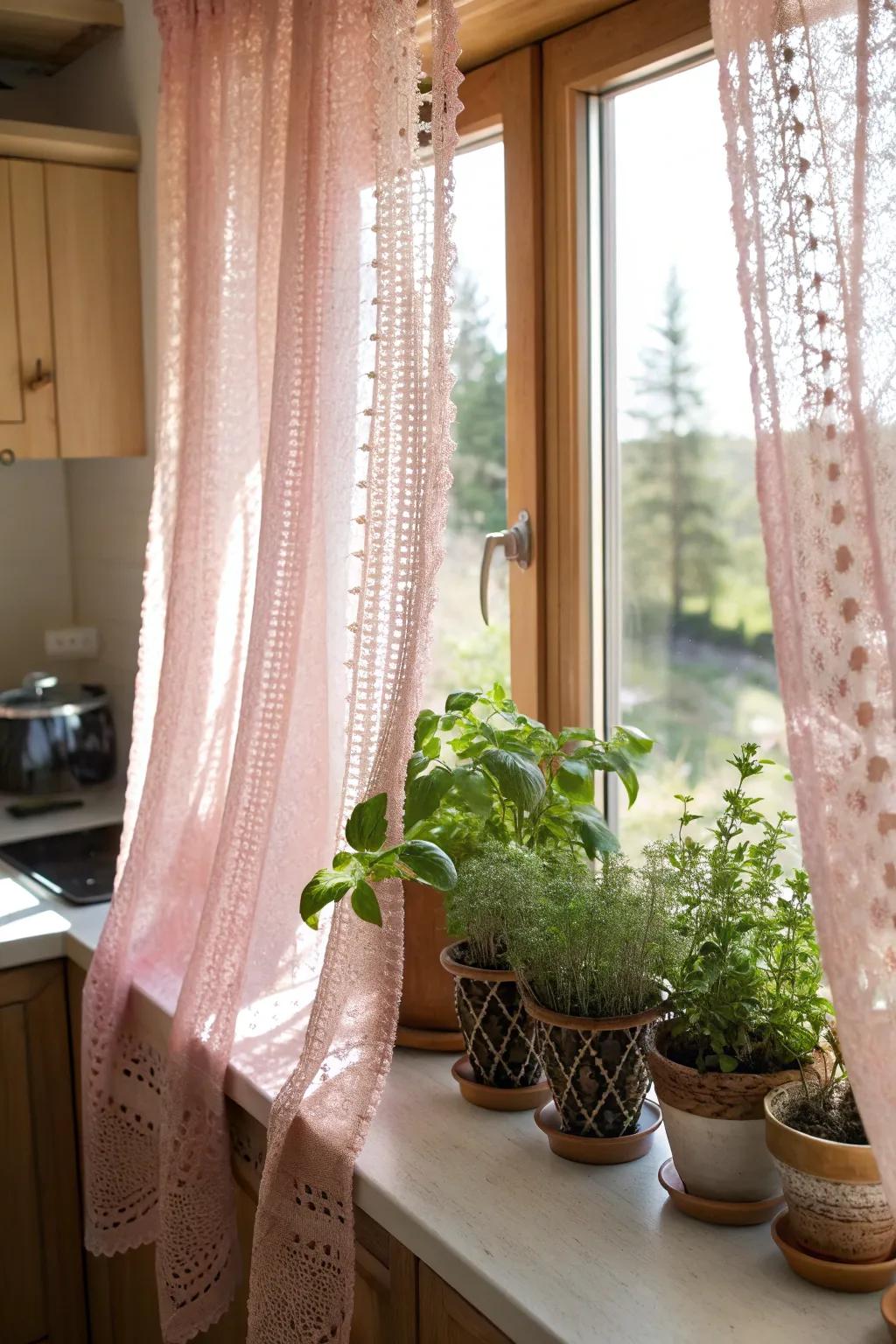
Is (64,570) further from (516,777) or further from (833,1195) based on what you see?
(833,1195)

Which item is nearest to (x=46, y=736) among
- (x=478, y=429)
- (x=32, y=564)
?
(x=32, y=564)

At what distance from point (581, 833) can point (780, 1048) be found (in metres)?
0.32

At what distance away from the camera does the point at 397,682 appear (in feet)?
4.17

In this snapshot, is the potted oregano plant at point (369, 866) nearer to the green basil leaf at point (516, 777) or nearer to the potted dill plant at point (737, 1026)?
the green basil leaf at point (516, 777)

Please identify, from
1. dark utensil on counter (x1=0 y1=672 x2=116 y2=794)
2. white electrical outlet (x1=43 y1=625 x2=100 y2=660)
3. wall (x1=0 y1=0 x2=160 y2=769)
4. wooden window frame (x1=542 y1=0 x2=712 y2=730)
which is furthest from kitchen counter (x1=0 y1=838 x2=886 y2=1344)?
white electrical outlet (x1=43 y1=625 x2=100 y2=660)

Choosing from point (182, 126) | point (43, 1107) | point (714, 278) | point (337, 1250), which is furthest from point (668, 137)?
point (43, 1107)

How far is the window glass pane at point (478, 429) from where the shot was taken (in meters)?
1.69

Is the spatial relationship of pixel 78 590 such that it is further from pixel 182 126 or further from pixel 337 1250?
pixel 337 1250

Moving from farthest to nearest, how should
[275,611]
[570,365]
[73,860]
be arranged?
[73,860]
[570,365]
[275,611]

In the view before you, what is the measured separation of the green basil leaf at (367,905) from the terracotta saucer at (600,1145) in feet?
0.87

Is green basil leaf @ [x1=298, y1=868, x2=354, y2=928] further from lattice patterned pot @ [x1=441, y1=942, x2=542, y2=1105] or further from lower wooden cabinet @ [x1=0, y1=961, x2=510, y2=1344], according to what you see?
lower wooden cabinet @ [x1=0, y1=961, x2=510, y2=1344]

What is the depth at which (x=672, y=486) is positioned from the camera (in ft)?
4.82

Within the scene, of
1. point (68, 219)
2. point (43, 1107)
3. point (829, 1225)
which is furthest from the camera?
point (68, 219)

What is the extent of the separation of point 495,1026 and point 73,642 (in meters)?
1.62
